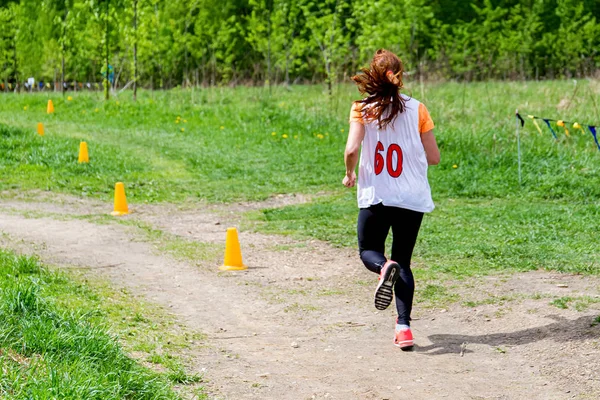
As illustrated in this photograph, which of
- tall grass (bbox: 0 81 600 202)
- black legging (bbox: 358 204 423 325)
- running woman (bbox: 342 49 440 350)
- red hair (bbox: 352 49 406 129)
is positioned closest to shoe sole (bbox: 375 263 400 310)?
running woman (bbox: 342 49 440 350)

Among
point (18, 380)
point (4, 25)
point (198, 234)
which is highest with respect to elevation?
point (4, 25)

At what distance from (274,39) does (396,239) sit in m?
31.1

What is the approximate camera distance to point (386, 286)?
17.1 ft

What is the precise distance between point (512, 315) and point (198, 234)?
15.1ft

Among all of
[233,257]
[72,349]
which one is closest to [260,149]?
[233,257]

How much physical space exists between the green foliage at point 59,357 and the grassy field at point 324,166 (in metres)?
3.58

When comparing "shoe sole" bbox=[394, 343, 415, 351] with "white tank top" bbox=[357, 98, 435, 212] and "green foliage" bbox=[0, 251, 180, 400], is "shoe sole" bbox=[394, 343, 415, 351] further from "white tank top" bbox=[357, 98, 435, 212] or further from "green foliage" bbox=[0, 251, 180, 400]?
"green foliage" bbox=[0, 251, 180, 400]

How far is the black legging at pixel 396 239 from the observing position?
5.39 m

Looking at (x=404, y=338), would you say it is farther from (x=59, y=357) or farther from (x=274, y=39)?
(x=274, y=39)

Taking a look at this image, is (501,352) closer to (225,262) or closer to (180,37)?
(225,262)

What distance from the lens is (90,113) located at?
22.3 m

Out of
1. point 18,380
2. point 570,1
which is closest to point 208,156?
point 18,380

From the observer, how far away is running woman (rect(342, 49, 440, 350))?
5.28 meters

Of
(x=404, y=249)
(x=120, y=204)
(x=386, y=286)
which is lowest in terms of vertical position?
(x=120, y=204)
